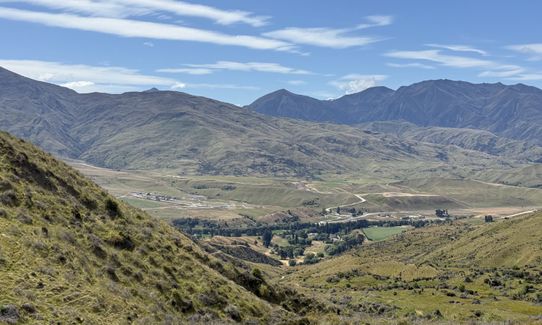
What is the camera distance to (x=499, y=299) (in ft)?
355

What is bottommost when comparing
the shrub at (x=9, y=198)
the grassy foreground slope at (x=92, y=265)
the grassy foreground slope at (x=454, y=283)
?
the grassy foreground slope at (x=454, y=283)

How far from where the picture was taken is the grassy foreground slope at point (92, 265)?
3488cm

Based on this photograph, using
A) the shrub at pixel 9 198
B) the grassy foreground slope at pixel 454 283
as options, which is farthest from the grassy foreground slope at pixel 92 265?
the grassy foreground slope at pixel 454 283

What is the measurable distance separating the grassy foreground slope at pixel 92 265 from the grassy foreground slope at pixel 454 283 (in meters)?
21.1

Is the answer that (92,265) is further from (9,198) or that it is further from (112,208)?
(112,208)

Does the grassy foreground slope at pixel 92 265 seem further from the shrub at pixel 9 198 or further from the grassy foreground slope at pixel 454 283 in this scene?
the grassy foreground slope at pixel 454 283

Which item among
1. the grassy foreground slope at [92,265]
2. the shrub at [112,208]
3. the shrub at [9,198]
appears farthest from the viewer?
the shrub at [112,208]

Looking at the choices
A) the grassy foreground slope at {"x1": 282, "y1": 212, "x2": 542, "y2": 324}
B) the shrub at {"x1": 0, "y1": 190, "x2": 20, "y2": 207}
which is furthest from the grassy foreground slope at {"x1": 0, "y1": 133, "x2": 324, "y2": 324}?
the grassy foreground slope at {"x1": 282, "y1": 212, "x2": 542, "y2": 324}

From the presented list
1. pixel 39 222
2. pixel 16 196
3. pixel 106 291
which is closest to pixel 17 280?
pixel 106 291

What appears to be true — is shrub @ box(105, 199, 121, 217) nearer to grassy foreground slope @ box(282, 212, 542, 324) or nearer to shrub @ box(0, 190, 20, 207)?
shrub @ box(0, 190, 20, 207)

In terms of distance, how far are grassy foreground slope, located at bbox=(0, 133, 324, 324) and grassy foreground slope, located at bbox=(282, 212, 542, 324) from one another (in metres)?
21.1

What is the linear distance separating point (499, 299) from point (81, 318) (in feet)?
320

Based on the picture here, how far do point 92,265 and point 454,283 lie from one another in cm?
10993

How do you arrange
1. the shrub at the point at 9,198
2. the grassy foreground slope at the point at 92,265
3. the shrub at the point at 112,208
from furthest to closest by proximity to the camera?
the shrub at the point at 112,208, the shrub at the point at 9,198, the grassy foreground slope at the point at 92,265
